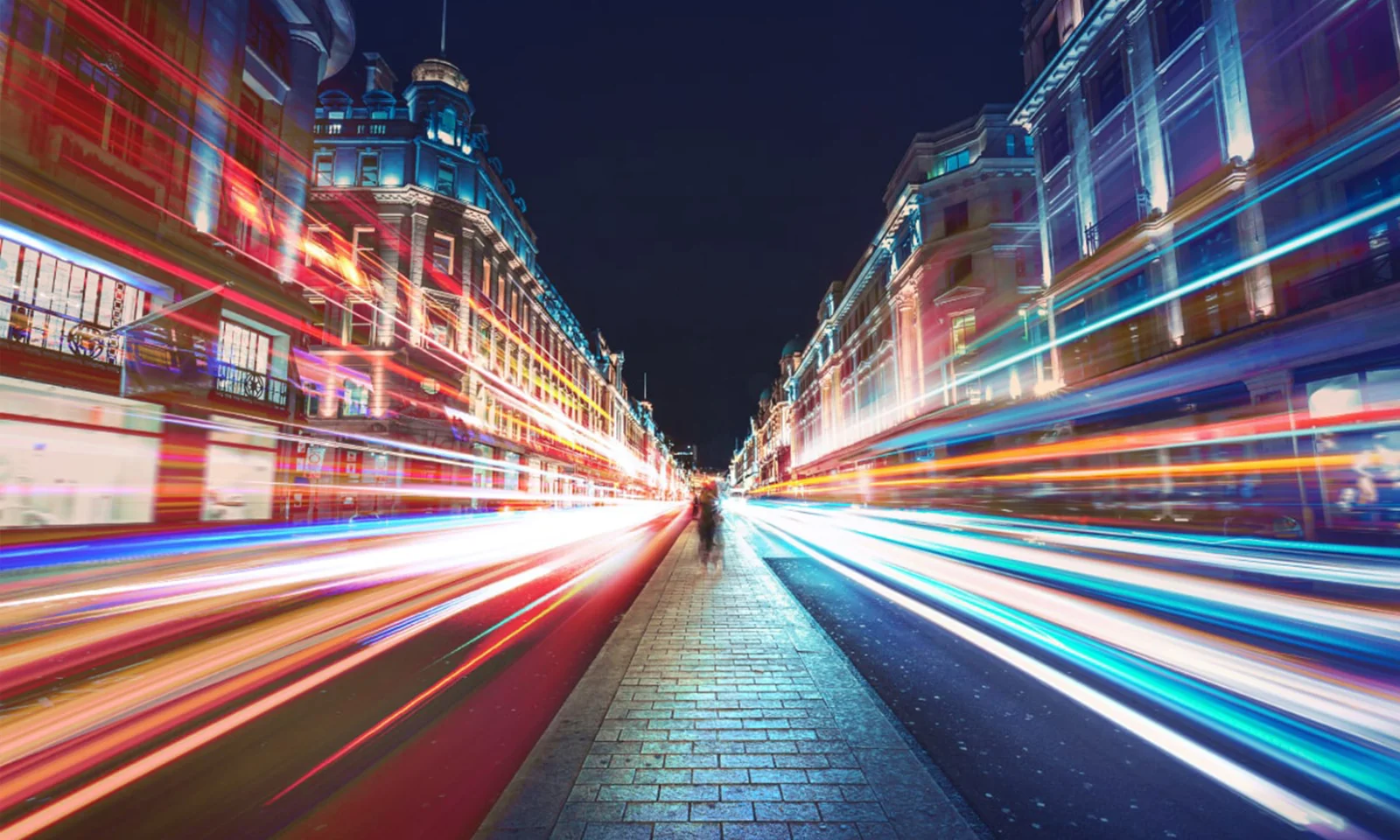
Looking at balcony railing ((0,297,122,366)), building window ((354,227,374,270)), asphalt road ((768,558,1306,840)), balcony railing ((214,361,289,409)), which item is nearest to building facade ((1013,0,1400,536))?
asphalt road ((768,558,1306,840))

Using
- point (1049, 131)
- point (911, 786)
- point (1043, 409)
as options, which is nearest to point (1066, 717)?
point (911, 786)

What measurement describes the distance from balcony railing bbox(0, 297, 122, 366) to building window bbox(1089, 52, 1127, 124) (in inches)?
1252

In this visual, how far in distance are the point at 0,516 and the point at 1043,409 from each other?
3113 centimetres

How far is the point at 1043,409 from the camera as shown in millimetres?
26000

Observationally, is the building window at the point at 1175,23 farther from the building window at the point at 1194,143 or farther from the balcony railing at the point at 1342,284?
the balcony railing at the point at 1342,284

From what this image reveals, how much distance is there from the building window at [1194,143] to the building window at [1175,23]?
2.33 m

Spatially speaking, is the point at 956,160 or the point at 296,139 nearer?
the point at 296,139

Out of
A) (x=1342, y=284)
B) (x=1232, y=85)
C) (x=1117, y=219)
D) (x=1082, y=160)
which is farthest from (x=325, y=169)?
(x=1342, y=284)

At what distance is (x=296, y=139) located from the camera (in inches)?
853

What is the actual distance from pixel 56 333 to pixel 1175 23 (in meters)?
32.2

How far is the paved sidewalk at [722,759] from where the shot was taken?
297 cm

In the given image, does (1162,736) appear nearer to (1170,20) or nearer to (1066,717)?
(1066,717)

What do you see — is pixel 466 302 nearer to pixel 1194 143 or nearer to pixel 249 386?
pixel 249 386

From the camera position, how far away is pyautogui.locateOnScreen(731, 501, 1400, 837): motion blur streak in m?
3.91
